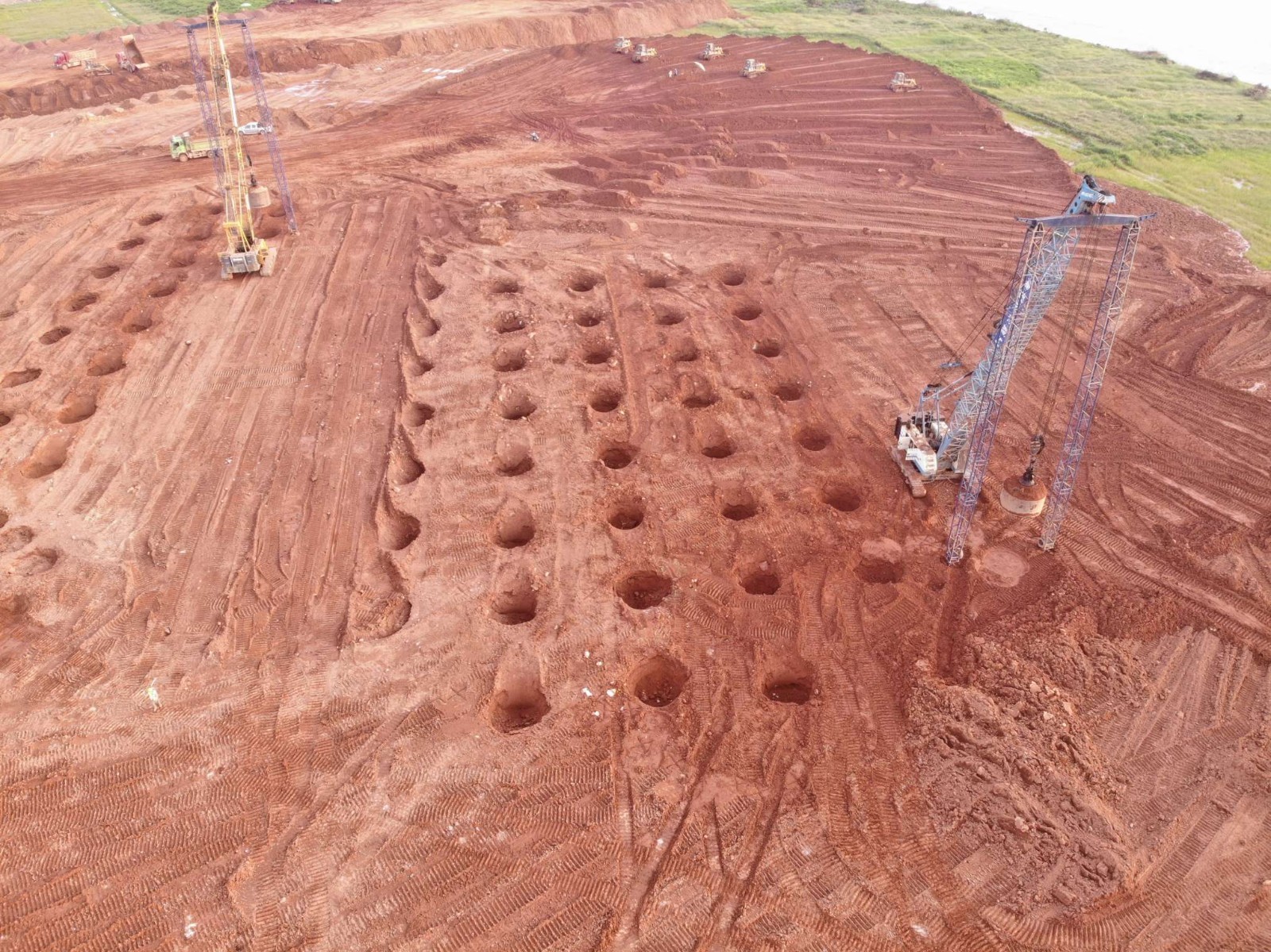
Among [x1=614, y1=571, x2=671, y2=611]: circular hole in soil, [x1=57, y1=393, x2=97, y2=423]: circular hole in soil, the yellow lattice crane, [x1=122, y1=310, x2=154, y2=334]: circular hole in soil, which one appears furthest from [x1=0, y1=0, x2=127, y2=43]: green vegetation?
[x1=614, y1=571, x2=671, y2=611]: circular hole in soil

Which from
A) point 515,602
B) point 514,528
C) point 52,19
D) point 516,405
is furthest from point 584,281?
point 52,19

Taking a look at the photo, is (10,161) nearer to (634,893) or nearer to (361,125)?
(361,125)

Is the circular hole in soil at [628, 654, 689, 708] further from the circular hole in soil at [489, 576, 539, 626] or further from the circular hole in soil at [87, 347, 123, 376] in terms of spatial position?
the circular hole in soil at [87, 347, 123, 376]

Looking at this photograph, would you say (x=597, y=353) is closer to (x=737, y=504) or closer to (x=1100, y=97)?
(x=737, y=504)

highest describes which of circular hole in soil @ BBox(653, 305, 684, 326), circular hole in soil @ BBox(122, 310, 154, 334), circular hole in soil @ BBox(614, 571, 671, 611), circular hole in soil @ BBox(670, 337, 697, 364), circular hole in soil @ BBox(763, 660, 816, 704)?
A: circular hole in soil @ BBox(122, 310, 154, 334)

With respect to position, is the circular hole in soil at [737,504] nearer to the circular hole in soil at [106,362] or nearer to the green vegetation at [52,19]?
the circular hole in soil at [106,362]

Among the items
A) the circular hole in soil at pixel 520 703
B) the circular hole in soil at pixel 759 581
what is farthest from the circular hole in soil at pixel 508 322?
the circular hole in soil at pixel 520 703

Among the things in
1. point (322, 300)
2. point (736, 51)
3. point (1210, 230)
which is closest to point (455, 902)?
point (322, 300)

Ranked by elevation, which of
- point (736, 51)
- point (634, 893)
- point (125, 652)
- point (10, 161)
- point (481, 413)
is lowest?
point (634, 893)
